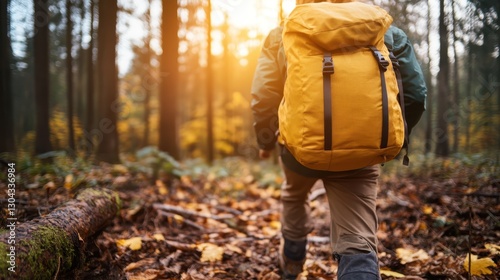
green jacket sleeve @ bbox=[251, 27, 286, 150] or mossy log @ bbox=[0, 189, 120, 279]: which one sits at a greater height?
green jacket sleeve @ bbox=[251, 27, 286, 150]

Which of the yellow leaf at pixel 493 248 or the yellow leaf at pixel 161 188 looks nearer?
the yellow leaf at pixel 493 248

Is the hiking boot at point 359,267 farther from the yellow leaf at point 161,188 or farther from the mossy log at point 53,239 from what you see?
the yellow leaf at point 161,188

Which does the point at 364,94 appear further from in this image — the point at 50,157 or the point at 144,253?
the point at 50,157

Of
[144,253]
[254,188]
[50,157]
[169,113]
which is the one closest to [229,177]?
[254,188]

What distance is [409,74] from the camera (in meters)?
1.99

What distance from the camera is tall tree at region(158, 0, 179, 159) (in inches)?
291

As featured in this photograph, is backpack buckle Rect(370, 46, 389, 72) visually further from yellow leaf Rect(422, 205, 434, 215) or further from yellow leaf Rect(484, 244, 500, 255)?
yellow leaf Rect(422, 205, 434, 215)

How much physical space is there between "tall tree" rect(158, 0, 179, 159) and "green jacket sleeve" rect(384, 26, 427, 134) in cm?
649

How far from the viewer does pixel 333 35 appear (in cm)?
165

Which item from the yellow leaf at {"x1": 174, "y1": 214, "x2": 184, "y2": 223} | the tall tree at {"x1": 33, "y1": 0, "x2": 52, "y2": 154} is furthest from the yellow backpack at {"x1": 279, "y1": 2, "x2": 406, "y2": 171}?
the tall tree at {"x1": 33, "y1": 0, "x2": 52, "y2": 154}

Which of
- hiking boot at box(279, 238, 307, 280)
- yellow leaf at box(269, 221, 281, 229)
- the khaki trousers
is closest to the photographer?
the khaki trousers

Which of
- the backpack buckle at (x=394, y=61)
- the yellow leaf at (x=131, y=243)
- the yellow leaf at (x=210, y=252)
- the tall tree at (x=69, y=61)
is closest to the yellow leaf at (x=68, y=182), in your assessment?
the yellow leaf at (x=131, y=243)

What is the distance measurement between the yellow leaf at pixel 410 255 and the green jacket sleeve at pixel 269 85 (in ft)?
5.70

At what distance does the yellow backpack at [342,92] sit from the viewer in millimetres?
1613
